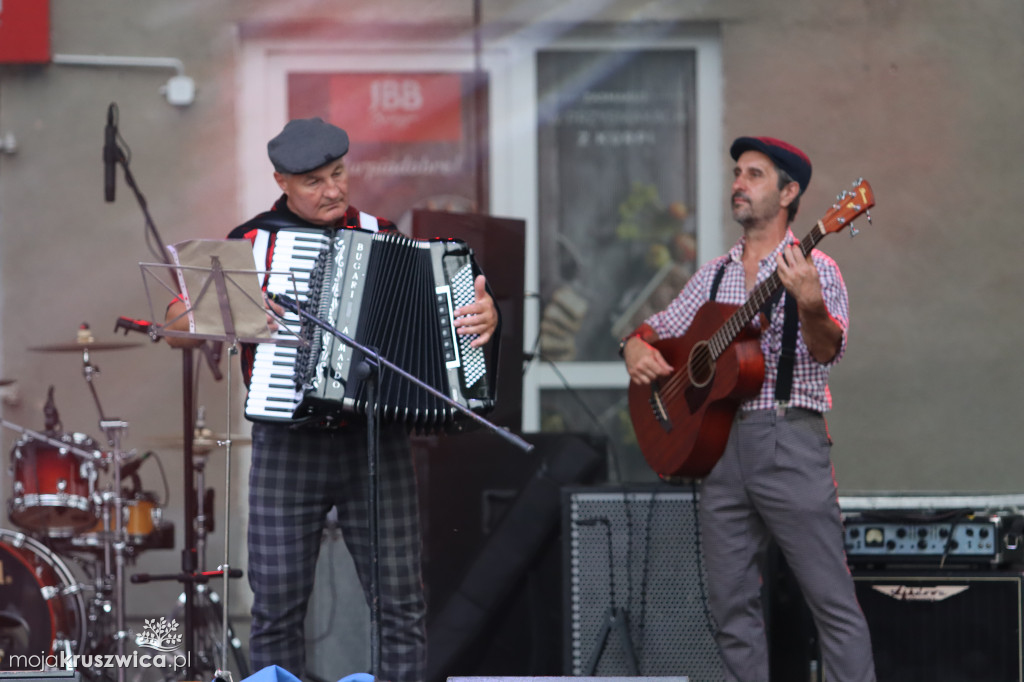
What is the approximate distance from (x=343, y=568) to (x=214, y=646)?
1.89 ft

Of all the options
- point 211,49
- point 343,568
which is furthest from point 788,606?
point 211,49

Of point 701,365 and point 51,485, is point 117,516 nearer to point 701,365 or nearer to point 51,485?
point 51,485

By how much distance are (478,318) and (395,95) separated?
2618 millimetres

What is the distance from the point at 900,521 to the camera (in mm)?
3742

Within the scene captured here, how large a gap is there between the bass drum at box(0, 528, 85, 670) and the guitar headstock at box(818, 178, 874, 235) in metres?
3.05

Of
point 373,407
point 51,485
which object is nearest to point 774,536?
point 373,407

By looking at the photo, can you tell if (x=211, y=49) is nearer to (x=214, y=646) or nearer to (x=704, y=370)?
(x=214, y=646)

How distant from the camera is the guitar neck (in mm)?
3213

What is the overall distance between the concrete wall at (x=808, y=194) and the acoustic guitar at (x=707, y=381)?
1.75m

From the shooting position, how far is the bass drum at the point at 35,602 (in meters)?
4.34

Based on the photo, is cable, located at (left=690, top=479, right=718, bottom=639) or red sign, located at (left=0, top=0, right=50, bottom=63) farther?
red sign, located at (left=0, top=0, right=50, bottom=63)

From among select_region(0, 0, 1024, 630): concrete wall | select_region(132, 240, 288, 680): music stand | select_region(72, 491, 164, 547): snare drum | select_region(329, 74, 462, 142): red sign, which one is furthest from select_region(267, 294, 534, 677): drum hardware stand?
select_region(329, 74, 462, 142): red sign

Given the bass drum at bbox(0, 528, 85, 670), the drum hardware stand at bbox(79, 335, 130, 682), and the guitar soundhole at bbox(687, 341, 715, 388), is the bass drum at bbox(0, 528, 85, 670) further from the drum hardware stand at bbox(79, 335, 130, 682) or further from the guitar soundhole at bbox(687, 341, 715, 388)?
the guitar soundhole at bbox(687, 341, 715, 388)

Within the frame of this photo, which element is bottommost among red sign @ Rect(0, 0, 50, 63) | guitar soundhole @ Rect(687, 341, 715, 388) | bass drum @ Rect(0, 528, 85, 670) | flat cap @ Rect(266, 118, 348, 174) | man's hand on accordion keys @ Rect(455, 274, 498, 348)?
bass drum @ Rect(0, 528, 85, 670)
